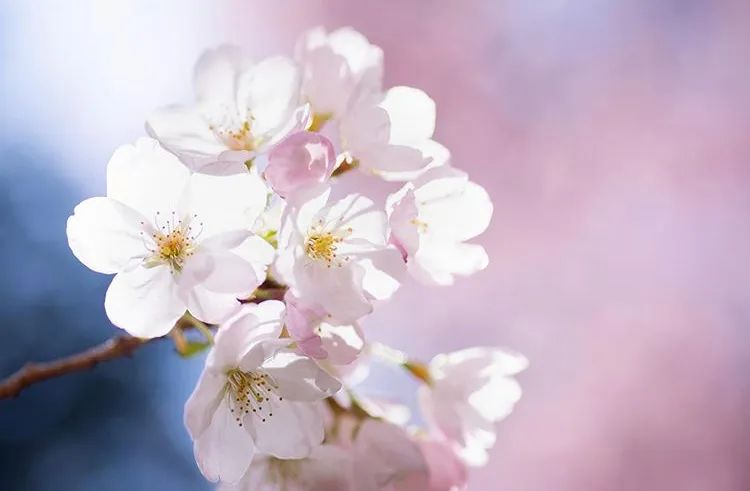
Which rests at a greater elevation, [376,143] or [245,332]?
[376,143]

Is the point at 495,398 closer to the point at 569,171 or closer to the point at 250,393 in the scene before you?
the point at 250,393

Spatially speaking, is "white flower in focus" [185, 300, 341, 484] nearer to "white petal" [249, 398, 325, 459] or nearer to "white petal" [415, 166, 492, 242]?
"white petal" [249, 398, 325, 459]

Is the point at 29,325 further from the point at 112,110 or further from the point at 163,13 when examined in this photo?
the point at 163,13

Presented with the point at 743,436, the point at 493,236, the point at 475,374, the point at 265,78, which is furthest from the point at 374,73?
the point at 743,436

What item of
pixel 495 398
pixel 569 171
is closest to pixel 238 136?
pixel 495 398

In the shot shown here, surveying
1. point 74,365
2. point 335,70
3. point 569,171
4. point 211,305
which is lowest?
point 74,365

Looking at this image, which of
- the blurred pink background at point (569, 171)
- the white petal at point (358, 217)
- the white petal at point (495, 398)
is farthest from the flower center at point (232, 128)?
the blurred pink background at point (569, 171)

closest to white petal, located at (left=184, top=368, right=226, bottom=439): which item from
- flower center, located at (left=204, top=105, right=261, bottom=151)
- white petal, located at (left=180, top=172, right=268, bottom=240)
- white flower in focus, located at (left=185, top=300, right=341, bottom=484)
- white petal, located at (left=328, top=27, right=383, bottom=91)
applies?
white flower in focus, located at (left=185, top=300, right=341, bottom=484)
